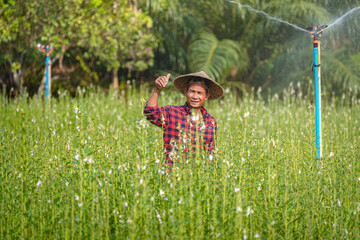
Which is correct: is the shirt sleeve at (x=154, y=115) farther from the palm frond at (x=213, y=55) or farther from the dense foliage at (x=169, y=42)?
the palm frond at (x=213, y=55)

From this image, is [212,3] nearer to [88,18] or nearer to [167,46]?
[167,46]

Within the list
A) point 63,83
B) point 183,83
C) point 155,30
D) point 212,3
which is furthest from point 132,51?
point 183,83

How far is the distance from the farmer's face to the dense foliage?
570 cm

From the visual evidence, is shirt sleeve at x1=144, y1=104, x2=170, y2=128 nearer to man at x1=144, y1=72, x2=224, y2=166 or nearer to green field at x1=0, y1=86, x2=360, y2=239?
man at x1=144, y1=72, x2=224, y2=166

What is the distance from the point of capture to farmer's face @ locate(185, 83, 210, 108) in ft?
12.6

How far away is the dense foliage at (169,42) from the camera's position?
30.6 ft

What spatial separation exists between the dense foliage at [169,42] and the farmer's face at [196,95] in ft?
18.7

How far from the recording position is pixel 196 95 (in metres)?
3.87

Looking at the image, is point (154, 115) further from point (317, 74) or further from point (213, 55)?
point (213, 55)

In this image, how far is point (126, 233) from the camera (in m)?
2.61

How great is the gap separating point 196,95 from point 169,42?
792 centimetres

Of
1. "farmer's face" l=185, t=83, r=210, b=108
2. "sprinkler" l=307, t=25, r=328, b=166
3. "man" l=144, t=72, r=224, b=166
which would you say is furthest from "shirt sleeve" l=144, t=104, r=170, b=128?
"sprinkler" l=307, t=25, r=328, b=166

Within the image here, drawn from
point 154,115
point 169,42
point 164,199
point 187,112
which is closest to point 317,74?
point 187,112

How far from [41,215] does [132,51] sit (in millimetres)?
8529
